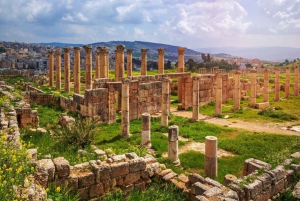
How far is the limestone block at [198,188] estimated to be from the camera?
26.4 ft

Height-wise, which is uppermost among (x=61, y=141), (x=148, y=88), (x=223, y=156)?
(x=148, y=88)

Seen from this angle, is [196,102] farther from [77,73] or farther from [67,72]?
[67,72]

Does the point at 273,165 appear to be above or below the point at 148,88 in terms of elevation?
below

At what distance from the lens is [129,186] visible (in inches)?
342

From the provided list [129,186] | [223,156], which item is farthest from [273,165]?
[129,186]

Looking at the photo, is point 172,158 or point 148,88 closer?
point 172,158

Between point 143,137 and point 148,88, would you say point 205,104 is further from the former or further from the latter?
point 143,137

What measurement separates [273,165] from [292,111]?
17.0 m

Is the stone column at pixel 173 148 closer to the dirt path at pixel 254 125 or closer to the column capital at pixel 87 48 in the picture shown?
the dirt path at pixel 254 125

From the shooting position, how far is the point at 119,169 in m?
8.48

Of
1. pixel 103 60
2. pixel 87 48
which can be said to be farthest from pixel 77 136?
pixel 87 48

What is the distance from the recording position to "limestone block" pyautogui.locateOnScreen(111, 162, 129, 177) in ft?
27.5

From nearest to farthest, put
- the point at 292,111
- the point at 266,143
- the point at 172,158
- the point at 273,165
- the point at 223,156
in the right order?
the point at 273,165 < the point at 172,158 < the point at 223,156 < the point at 266,143 < the point at 292,111

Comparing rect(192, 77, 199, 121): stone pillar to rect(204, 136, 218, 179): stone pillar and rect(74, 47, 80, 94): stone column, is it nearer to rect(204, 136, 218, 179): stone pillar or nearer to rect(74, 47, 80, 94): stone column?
rect(204, 136, 218, 179): stone pillar
